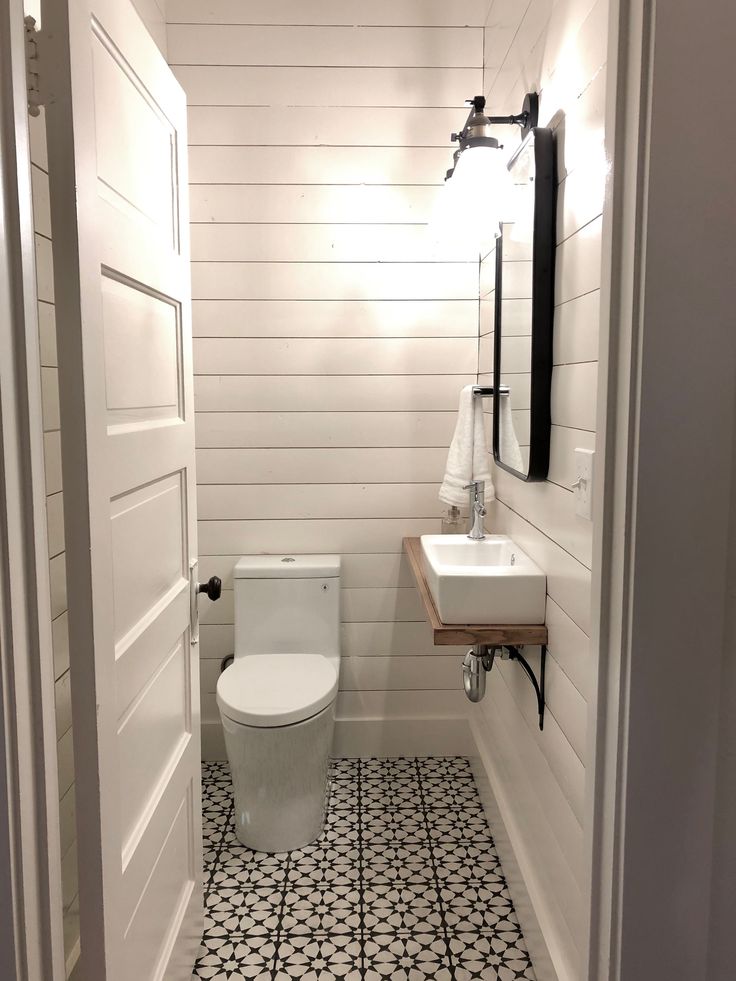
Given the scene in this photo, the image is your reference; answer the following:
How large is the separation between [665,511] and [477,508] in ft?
4.34

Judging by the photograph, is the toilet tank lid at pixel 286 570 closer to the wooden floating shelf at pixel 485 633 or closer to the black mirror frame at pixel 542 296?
the wooden floating shelf at pixel 485 633

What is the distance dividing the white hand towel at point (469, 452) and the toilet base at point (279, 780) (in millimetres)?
815

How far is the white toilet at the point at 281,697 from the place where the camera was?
208cm

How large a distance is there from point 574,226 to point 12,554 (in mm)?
1184

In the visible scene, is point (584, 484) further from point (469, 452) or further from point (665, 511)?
point (469, 452)

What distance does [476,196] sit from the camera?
1883 mm

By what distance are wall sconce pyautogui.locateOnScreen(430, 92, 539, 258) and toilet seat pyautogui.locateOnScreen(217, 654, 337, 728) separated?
1420mm

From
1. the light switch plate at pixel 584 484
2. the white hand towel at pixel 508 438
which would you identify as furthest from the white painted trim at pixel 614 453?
the white hand towel at pixel 508 438

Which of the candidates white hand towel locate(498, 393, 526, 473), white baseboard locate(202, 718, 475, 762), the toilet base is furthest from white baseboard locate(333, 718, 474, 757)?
white hand towel locate(498, 393, 526, 473)

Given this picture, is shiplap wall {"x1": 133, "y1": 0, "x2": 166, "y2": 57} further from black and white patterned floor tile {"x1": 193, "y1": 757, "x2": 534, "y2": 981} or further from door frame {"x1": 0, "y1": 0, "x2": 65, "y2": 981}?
black and white patterned floor tile {"x1": 193, "y1": 757, "x2": 534, "y2": 981}

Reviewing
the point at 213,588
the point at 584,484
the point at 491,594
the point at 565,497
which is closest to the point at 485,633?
the point at 491,594

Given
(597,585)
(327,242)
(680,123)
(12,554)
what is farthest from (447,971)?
(327,242)

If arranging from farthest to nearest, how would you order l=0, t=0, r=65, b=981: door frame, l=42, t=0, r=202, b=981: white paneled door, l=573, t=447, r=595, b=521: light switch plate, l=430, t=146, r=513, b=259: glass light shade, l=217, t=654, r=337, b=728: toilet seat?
l=217, t=654, r=337, b=728: toilet seat < l=430, t=146, r=513, b=259: glass light shade < l=573, t=447, r=595, b=521: light switch plate < l=42, t=0, r=202, b=981: white paneled door < l=0, t=0, r=65, b=981: door frame

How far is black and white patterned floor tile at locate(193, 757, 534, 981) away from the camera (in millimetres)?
1760
